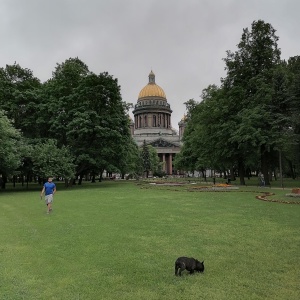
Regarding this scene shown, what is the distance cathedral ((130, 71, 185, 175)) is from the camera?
123m

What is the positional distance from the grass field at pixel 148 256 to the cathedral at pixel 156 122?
109 m

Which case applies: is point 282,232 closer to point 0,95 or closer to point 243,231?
point 243,231

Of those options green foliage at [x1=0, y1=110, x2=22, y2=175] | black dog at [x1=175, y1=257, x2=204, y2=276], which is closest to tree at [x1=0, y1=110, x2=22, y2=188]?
green foliage at [x1=0, y1=110, x2=22, y2=175]

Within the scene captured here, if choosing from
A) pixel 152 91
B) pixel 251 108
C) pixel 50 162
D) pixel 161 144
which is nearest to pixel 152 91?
pixel 152 91

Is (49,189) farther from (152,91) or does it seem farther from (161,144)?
(152,91)

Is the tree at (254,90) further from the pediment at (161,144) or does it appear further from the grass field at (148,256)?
the pediment at (161,144)

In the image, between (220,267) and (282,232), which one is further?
(282,232)

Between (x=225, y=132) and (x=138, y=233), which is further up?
(x=225, y=132)

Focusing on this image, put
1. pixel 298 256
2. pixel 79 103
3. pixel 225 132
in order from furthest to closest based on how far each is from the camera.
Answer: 1. pixel 79 103
2. pixel 225 132
3. pixel 298 256

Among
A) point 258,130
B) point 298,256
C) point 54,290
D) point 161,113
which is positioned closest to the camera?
point 54,290

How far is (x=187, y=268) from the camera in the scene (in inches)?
262

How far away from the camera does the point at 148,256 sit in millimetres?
7941

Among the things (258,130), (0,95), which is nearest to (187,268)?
Answer: (258,130)

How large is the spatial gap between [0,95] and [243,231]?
106 feet
